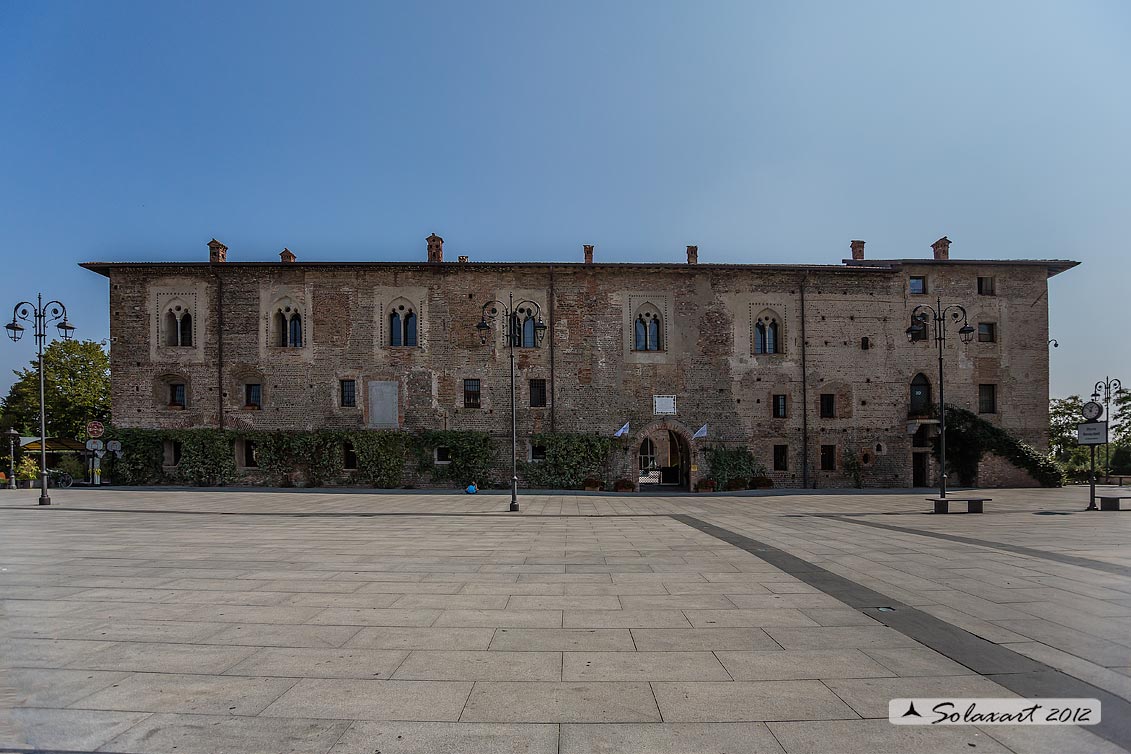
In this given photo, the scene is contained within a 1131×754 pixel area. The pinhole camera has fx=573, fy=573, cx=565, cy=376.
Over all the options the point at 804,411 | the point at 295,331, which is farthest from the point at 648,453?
the point at 295,331

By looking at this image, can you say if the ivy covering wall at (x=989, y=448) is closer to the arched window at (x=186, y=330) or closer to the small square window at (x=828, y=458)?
the small square window at (x=828, y=458)

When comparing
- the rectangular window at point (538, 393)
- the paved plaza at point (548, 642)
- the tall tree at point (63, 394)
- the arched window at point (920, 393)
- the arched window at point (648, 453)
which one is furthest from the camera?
the arched window at point (648, 453)

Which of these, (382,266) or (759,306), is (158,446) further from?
(759,306)

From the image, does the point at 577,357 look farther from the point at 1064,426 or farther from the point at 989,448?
the point at 1064,426

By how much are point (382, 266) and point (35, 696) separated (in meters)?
29.9

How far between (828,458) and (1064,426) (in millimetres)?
30135

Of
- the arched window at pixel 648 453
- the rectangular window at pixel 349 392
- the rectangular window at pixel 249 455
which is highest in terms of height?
the rectangular window at pixel 349 392

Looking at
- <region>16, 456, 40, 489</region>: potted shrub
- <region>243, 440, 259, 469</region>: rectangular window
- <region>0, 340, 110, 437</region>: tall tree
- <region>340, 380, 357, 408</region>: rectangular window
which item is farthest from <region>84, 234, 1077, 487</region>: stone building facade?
<region>0, 340, 110, 437</region>: tall tree

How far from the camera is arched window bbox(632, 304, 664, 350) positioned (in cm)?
3309

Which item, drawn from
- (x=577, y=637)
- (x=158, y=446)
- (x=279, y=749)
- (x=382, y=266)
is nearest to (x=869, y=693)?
(x=577, y=637)

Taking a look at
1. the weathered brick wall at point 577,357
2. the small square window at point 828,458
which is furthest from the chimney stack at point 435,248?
the small square window at point 828,458

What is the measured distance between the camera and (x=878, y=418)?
3306cm

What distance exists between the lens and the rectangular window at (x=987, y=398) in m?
33.7

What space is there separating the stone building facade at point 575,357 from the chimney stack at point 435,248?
161 centimetres
